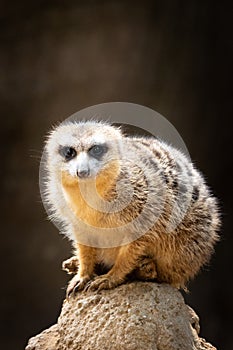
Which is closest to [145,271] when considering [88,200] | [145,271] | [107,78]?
[145,271]

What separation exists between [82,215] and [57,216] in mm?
135

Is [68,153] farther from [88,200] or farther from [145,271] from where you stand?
[145,271]

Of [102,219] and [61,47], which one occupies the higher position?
[61,47]

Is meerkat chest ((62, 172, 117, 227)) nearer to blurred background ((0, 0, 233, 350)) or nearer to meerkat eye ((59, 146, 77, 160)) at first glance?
meerkat eye ((59, 146, 77, 160))

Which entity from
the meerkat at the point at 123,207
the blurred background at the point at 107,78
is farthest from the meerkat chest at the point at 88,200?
the blurred background at the point at 107,78

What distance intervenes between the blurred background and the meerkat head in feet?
4.21

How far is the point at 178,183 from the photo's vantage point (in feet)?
6.94

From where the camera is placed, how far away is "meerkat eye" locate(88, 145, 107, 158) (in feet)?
6.34

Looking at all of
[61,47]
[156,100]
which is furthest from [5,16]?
[156,100]

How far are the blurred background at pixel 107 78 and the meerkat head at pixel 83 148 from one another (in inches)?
50.5

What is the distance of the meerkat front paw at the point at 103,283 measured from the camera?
2.03 m

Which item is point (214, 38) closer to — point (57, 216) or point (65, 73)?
point (65, 73)

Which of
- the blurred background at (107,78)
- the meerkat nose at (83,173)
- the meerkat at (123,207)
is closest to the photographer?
the meerkat nose at (83,173)

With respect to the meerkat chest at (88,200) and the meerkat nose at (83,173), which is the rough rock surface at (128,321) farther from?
the meerkat nose at (83,173)
